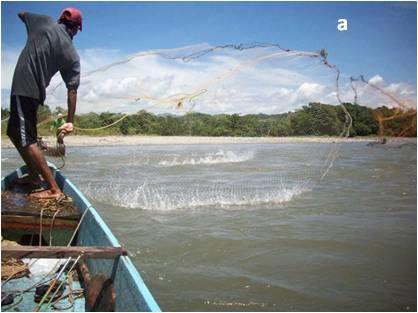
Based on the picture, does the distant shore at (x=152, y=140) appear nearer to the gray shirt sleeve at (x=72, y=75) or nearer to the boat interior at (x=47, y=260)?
the boat interior at (x=47, y=260)

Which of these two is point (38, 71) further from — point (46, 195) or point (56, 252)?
point (56, 252)

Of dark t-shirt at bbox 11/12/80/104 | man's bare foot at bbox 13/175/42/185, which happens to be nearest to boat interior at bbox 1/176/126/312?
man's bare foot at bbox 13/175/42/185

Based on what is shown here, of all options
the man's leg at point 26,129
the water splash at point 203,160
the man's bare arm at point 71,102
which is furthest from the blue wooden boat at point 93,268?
the water splash at point 203,160

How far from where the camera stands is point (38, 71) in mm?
4023

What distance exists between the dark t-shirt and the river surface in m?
2.96

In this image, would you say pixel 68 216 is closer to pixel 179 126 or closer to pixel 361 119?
pixel 361 119

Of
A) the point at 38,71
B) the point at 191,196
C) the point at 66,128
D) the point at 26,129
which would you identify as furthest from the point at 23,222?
the point at 191,196

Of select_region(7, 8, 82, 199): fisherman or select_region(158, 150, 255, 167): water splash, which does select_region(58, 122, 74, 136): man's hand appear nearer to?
select_region(7, 8, 82, 199): fisherman

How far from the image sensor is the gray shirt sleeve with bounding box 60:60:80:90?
166 inches

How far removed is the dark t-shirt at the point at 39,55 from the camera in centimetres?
398

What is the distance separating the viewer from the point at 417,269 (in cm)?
611

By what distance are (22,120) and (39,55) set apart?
70cm

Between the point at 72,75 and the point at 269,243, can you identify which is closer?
the point at 72,75

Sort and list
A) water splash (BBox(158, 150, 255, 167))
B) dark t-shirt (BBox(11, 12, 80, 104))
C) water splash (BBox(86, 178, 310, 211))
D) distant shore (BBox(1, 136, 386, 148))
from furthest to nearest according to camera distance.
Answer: distant shore (BBox(1, 136, 386, 148)) → water splash (BBox(158, 150, 255, 167)) → water splash (BBox(86, 178, 310, 211)) → dark t-shirt (BBox(11, 12, 80, 104))
